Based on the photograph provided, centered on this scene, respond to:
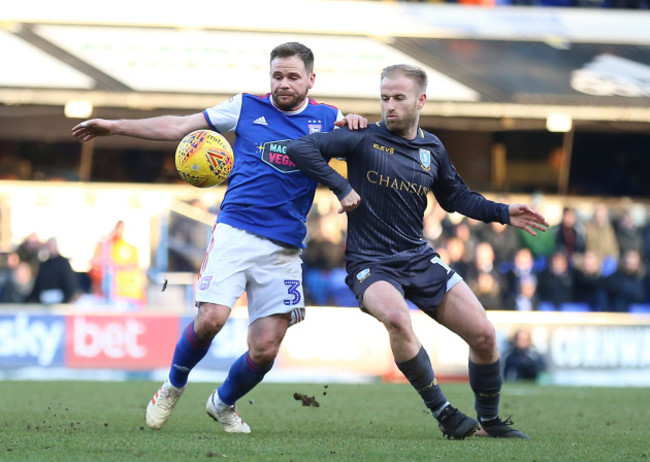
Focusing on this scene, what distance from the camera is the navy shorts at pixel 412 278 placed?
275 inches

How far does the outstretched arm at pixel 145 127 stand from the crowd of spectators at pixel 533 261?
10584mm

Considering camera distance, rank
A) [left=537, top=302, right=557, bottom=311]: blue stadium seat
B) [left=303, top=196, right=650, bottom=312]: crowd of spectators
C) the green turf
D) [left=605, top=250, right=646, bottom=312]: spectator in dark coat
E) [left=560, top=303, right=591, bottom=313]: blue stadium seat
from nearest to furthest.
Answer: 1. the green turf
2. [left=303, top=196, right=650, bottom=312]: crowd of spectators
3. [left=537, top=302, right=557, bottom=311]: blue stadium seat
4. [left=560, top=303, right=591, bottom=313]: blue stadium seat
5. [left=605, top=250, right=646, bottom=312]: spectator in dark coat

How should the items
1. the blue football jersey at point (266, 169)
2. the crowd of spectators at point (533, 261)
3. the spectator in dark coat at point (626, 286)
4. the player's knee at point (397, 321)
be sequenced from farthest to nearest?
the spectator in dark coat at point (626, 286) < the crowd of spectators at point (533, 261) < the blue football jersey at point (266, 169) < the player's knee at point (397, 321)

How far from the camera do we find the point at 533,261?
19.2 m

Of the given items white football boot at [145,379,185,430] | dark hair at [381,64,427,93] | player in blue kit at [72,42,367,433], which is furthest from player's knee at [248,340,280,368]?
dark hair at [381,64,427,93]

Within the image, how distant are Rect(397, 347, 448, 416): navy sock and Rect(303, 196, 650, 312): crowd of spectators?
35.2ft

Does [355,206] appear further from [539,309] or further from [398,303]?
[539,309]

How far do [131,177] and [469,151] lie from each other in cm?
611

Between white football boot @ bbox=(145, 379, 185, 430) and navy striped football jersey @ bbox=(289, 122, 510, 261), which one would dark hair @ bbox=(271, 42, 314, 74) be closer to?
navy striped football jersey @ bbox=(289, 122, 510, 261)

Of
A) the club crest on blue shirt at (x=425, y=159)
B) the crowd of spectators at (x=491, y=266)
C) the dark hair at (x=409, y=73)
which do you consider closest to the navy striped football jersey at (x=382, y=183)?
the club crest on blue shirt at (x=425, y=159)

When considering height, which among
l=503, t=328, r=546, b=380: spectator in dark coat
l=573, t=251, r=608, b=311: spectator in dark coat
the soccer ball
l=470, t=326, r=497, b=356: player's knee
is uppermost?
the soccer ball

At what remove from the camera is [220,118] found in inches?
291

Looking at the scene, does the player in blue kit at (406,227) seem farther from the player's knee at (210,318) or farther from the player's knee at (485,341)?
the player's knee at (210,318)

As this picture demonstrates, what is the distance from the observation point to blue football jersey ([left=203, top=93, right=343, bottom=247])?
7305 mm
